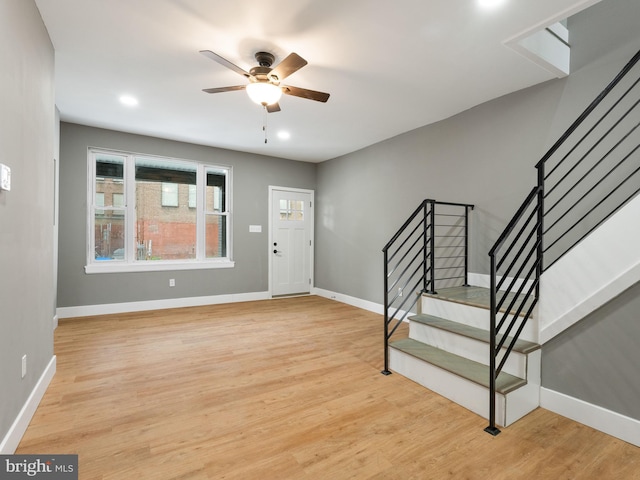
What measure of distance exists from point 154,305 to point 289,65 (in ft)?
14.6

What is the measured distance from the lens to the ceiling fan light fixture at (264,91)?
2.71m

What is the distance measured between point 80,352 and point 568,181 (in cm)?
512

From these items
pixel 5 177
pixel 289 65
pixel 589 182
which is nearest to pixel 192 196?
pixel 289 65

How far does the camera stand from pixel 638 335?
1972 mm

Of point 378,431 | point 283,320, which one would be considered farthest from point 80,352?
point 378,431

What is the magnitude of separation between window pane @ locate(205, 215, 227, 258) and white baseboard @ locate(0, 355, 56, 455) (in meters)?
3.20

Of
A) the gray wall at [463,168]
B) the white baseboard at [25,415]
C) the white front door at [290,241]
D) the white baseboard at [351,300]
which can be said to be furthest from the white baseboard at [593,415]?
the white front door at [290,241]

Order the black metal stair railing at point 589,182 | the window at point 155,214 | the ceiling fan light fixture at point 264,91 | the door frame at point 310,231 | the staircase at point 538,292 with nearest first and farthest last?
the staircase at point 538,292
the black metal stair railing at point 589,182
the ceiling fan light fixture at point 264,91
the window at point 155,214
the door frame at point 310,231

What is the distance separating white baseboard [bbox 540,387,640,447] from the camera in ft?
6.44

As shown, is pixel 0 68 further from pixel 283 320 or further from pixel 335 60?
pixel 283 320

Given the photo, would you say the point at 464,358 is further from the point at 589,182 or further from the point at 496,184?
the point at 496,184

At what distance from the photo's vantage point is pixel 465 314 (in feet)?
9.37

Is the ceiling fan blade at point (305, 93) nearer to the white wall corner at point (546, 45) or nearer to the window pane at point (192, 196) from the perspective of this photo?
the white wall corner at point (546, 45)

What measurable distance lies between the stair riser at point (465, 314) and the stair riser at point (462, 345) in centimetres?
22
